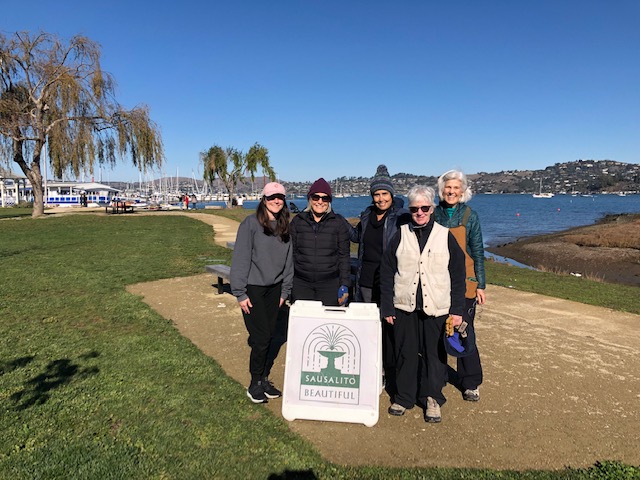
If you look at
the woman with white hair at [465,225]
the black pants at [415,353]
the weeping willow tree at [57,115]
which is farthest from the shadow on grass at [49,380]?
the weeping willow tree at [57,115]

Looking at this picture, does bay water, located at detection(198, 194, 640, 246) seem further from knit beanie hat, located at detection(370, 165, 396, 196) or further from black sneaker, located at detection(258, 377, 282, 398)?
black sneaker, located at detection(258, 377, 282, 398)

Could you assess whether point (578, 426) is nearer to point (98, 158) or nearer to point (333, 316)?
point (333, 316)

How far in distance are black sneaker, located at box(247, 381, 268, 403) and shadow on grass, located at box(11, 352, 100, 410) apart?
1.57 metres

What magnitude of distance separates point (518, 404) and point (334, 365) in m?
1.69

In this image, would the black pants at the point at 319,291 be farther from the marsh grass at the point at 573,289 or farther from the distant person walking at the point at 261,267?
the marsh grass at the point at 573,289

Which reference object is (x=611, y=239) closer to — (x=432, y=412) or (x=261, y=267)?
(x=432, y=412)

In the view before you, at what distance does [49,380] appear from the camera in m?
3.99

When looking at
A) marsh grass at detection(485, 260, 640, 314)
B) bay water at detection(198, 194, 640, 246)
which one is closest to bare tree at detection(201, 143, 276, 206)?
bay water at detection(198, 194, 640, 246)

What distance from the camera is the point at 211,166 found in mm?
42750

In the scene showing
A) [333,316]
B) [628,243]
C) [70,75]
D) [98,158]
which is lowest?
[628,243]

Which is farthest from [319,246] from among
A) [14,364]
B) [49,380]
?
[14,364]

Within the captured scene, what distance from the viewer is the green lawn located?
2811 mm

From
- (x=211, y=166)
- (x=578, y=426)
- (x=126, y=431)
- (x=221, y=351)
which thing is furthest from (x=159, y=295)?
(x=211, y=166)

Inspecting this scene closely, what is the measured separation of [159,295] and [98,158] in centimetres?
1870
